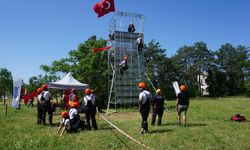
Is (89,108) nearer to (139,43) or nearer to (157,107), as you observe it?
(157,107)

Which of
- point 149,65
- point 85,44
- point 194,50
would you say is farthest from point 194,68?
point 85,44

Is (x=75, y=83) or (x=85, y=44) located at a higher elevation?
(x=85, y=44)

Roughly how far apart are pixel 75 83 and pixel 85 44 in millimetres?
16799

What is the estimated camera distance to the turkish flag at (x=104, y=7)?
2180cm

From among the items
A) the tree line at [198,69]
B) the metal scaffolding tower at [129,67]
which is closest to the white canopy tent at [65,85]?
the metal scaffolding tower at [129,67]

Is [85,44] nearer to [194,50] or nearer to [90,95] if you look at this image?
[90,95]

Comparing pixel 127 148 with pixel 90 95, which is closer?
pixel 127 148

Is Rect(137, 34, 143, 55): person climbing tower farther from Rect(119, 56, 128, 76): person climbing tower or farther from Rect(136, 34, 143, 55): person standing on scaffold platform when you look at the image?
Rect(119, 56, 128, 76): person climbing tower

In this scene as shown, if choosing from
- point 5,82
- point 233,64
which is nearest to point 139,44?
point 5,82

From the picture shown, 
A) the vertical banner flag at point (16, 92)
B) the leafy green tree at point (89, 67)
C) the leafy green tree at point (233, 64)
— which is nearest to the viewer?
the vertical banner flag at point (16, 92)

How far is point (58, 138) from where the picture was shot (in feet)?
34.2

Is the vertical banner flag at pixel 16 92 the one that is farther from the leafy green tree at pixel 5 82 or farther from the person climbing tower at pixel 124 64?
the leafy green tree at pixel 5 82

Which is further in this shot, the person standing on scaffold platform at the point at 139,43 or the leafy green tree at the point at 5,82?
the leafy green tree at the point at 5,82

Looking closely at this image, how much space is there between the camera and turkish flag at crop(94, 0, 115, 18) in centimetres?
2180
